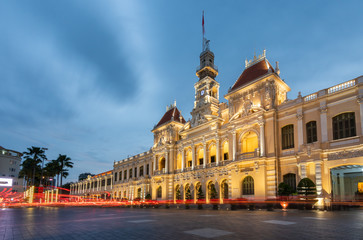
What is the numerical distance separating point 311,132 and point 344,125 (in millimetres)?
3380

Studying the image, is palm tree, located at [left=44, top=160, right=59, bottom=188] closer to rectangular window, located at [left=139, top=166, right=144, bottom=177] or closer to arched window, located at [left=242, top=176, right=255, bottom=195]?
rectangular window, located at [left=139, top=166, right=144, bottom=177]

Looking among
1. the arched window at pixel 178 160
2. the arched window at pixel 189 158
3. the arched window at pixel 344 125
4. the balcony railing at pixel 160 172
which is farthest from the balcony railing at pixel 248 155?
the balcony railing at pixel 160 172

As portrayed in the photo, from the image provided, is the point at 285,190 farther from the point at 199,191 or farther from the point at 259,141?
the point at 199,191

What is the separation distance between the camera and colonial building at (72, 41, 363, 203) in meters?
24.8

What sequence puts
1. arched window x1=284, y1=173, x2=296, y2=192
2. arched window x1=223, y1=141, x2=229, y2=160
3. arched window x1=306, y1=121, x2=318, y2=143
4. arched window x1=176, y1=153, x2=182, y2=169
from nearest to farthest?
1. arched window x1=306, y1=121, x2=318, y2=143
2. arched window x1=284, y1=173, x2=296, y2=192
3. arched window x1=223, y1=141, x2=229, y2=160
4. arched window x1=176, y1=153, x2=182, y2=169

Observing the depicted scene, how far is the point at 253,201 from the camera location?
29.5 meters

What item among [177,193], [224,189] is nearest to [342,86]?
[224,189]

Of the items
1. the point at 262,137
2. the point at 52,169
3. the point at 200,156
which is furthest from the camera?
the point at 52,169

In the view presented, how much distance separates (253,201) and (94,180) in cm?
6818

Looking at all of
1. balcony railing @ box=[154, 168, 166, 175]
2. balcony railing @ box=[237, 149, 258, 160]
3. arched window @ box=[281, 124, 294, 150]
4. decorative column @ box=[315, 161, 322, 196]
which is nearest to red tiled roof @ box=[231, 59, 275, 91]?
arched window @ box=[281, 124, 294, 150]

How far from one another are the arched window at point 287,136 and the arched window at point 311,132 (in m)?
1.83

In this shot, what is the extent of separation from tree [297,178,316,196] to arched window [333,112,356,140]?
5.49 meters

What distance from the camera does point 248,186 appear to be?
105ft

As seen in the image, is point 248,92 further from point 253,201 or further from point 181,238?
point 181,238
